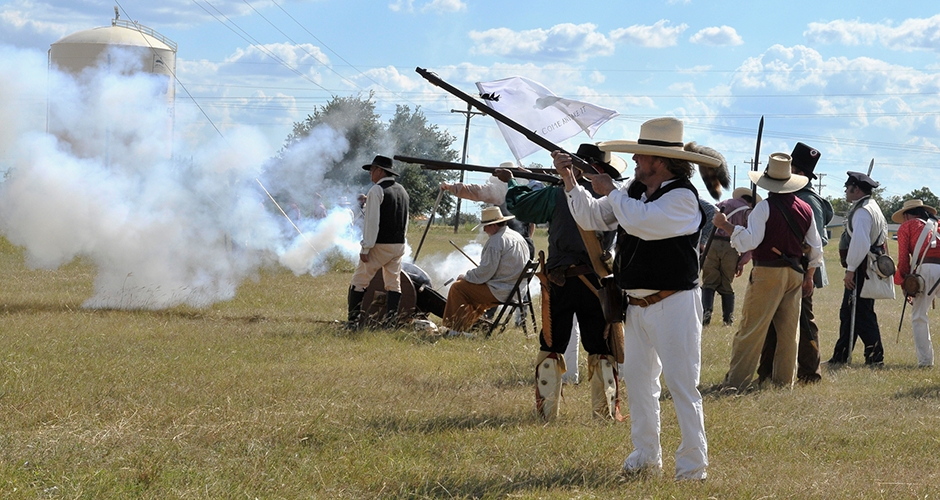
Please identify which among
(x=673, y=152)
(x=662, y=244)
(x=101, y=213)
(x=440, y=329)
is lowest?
(x=440, y=329)

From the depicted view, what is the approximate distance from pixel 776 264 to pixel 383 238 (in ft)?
14.2

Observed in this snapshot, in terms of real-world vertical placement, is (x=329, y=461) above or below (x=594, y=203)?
below

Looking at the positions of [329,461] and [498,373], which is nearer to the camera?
[329,461]

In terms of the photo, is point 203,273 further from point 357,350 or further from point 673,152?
point 673,152

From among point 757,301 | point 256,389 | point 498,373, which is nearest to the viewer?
point 256,389

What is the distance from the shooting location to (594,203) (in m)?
4.87

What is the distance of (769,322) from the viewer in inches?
289

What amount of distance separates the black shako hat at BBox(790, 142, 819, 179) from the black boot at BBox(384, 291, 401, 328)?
4.48 meters

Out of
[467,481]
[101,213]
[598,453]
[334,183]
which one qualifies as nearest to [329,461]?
[467,481]

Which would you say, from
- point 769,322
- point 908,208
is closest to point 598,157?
point 769,322

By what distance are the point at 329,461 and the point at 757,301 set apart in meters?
3.96

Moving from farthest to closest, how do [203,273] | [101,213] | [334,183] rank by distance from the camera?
[334,183] → [203,273] → [101,213]

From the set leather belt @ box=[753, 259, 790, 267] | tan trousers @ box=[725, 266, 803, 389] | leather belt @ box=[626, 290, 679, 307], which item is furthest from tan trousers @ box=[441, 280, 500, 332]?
leather belt @ box=[626, 290, 679, 307]

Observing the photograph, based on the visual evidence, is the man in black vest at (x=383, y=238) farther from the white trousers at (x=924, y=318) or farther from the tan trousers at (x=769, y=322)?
the white trousers at (x=924, y=318)
